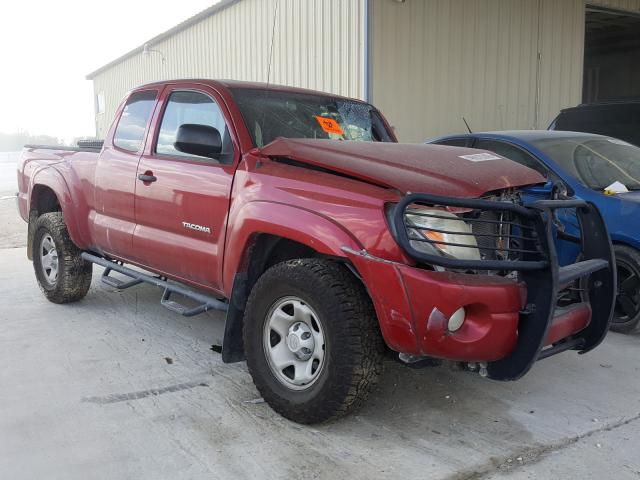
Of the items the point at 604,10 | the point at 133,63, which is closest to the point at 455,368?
the point at 604,10

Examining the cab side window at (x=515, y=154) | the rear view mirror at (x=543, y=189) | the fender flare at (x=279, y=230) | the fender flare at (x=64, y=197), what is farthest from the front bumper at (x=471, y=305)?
the fender flare at (x=64, y=197)

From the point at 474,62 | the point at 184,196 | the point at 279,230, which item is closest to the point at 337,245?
the point at 279,230

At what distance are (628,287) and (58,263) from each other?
4.71m

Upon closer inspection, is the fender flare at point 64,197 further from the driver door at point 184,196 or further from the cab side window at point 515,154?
the cab side window at point 515,154

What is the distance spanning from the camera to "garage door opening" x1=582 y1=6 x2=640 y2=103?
1695 centimetres

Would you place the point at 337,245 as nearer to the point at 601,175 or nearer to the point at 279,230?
the point at 279,230

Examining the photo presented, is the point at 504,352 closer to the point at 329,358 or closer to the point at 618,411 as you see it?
the point at 329,358

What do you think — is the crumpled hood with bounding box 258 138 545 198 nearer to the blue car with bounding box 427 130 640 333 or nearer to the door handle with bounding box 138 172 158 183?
the blue car with bounding box 427 130 640 333

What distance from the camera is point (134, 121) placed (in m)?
4.68

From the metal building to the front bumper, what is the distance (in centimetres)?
561

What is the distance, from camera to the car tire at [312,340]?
287 cm

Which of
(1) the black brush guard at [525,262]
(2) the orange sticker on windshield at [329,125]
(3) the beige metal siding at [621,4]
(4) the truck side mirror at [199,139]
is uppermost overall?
(3) the beige metal siding at [621,4]

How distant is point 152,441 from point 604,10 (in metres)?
13.1

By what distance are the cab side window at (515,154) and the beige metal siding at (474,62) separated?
3.57m
